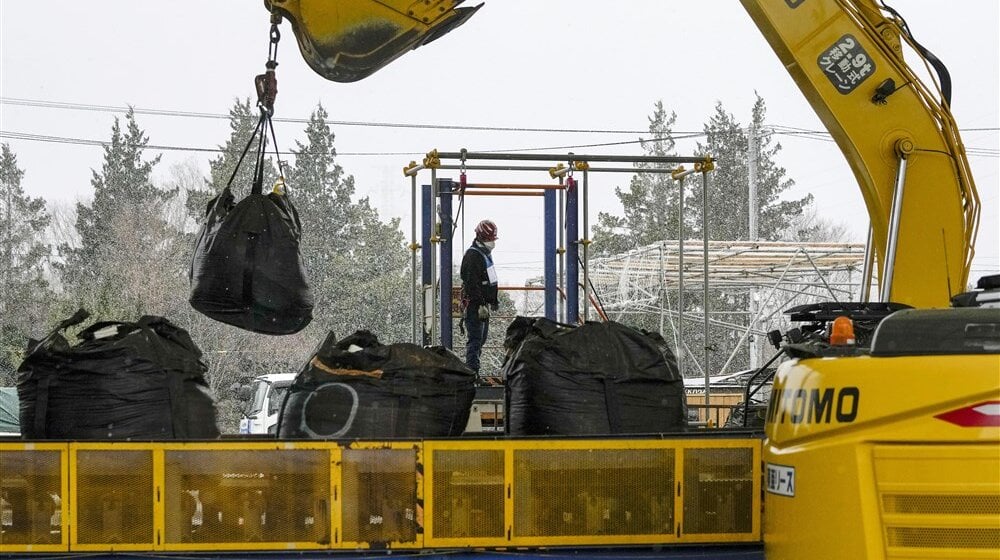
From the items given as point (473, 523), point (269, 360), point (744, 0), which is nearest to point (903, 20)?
point (744, 0)

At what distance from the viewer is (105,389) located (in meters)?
5.64

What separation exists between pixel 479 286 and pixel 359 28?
4317 millimetres

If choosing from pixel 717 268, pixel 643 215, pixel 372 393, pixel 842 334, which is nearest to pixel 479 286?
pixel 372 393

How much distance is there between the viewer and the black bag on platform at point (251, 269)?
→ 6.20 meters

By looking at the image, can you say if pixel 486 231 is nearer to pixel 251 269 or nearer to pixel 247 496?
pixel 251 269

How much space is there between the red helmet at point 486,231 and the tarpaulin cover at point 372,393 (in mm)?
4517

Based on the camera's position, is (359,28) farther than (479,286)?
No

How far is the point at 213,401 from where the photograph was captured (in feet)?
20.4

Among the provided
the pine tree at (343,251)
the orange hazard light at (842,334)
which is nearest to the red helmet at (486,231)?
the orange hazard light at (842,334)

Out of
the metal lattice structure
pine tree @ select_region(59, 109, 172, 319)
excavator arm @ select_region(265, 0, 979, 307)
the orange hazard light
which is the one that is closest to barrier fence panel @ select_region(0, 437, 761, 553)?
the orange hazard light

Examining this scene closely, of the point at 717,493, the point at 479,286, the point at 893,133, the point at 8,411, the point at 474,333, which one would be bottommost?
the point at 8,411

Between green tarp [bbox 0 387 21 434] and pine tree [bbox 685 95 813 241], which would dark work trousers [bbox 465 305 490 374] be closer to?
green tarp [bbox 0 387 21 434]

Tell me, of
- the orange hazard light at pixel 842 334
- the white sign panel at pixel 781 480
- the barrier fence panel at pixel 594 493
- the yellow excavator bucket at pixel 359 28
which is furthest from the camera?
the yellow excavator bucket at pixel 359 28

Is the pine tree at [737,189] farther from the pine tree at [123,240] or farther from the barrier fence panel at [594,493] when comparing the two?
the barrier fence panel at [594,493]
